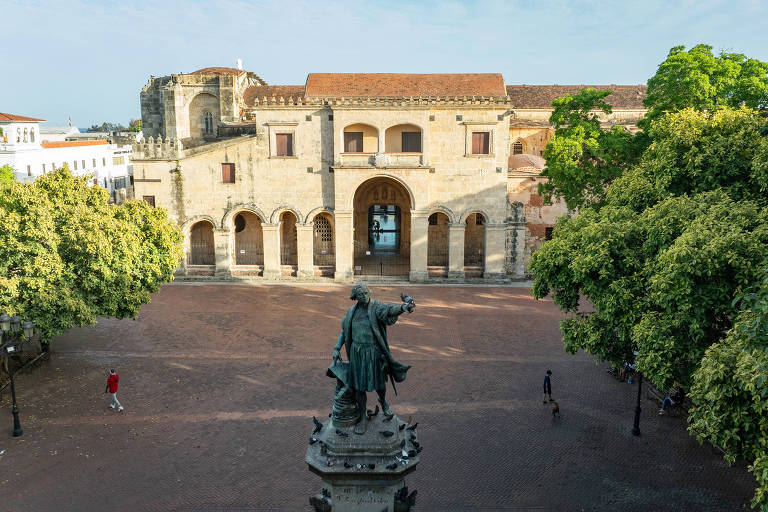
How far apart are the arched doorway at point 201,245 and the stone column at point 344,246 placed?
8206 mm

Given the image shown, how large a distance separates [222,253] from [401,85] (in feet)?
Answer: 49.1

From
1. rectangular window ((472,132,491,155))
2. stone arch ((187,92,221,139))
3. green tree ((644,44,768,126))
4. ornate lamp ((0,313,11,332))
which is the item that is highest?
stone arch ((187,92,221,139))

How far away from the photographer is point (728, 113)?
51.5ft

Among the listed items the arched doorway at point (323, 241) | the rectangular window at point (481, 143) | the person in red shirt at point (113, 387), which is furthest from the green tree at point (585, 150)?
the person in red shirt at point (113, 387)

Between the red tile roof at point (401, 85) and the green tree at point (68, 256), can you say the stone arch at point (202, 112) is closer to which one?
the red tile roof at point (401, 85)

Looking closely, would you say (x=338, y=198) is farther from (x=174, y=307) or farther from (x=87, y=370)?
(x=87, y=370)

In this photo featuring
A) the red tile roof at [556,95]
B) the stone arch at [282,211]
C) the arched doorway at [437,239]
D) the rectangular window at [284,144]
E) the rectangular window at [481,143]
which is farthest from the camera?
the red tile roof at [556,95]

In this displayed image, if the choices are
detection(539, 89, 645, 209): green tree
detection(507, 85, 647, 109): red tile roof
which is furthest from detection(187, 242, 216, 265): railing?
detection(507, 85, 647, 109): red tile roof

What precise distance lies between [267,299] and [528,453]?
18.7 m

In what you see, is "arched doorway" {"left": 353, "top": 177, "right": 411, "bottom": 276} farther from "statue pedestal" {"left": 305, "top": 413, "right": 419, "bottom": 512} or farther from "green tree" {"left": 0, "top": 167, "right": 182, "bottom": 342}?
"statue pedestal" {"left": 305, "top": 413, "right": 419, "bottom": 512}

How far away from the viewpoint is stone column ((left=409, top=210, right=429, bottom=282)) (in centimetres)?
3456

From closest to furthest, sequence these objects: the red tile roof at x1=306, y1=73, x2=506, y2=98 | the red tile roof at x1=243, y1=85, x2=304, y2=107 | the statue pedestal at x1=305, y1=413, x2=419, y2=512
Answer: the statue pedestal at x1=305, y1=413, x2=419, y2=512 < the red tile roof at x1=306, y1=73, x2=506, y2=98 < the red tile roof at x1=243, y1=85, x2=304, y2=107

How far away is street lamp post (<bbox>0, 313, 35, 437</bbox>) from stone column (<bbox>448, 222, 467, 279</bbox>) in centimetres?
2290

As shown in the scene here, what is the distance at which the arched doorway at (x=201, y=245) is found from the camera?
37125 millimetres
